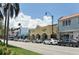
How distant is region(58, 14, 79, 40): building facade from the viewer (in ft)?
92.1

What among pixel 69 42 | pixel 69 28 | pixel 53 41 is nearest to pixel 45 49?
pixel 53 41

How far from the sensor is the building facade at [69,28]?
92.1 ft

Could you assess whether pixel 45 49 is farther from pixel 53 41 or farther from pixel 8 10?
pixel 8 10

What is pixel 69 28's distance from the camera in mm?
30375

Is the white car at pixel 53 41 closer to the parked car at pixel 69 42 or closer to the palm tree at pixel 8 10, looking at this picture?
the parked car at pixel 69 42

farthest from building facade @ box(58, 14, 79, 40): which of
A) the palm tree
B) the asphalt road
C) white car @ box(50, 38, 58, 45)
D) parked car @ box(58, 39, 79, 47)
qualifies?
the palm tree

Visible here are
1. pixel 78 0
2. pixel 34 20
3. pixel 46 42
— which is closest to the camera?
pixel 78 0

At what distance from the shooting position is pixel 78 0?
71.1ft
